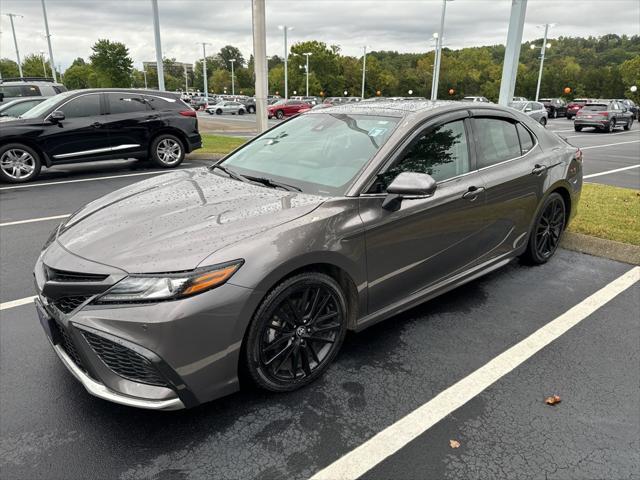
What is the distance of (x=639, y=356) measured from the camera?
3156 mm

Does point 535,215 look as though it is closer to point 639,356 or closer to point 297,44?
point 639,356

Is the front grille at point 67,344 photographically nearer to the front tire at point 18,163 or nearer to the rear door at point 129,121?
the front tire at point 18,163

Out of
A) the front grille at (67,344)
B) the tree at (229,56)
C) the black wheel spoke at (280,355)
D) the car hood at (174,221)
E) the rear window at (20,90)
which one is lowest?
the black wheel spoke at (280,355)

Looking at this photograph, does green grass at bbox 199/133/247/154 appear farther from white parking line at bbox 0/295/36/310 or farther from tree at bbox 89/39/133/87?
tree at bbox 89/39/133/87

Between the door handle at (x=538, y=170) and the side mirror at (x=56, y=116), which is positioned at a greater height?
the side mirror at (x=56, y=116)

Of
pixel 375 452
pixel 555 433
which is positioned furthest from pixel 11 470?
pixel 555 433

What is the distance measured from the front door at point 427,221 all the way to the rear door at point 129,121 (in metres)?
7.82

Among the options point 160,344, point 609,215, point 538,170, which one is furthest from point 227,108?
point 160,344

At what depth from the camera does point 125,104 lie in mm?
9641

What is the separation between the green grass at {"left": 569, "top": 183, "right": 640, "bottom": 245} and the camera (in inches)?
209

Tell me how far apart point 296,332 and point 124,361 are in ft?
2.94

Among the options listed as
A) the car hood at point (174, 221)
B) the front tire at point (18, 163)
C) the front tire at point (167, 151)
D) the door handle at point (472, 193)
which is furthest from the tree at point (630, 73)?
the car hood at point (174, 221)

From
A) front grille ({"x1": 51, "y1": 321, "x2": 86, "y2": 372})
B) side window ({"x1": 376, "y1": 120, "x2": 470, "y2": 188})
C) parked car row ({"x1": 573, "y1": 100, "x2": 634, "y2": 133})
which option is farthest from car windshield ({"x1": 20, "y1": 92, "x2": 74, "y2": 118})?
parked car row ({"x1": 573, "y1": 100, "x2": 634, "y2": 133})

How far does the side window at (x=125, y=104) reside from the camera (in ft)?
31.1
